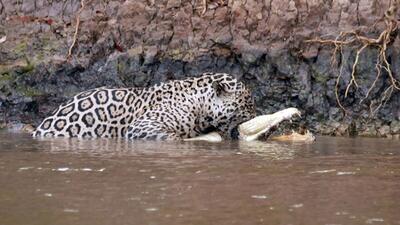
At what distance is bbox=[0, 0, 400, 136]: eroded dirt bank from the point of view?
8.79m

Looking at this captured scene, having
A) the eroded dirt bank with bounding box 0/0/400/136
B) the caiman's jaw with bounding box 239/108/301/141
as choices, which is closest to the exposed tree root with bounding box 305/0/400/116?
the eroded dirt bank with bounding box 0/0/400/136

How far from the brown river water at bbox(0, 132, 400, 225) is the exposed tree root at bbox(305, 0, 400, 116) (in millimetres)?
2725

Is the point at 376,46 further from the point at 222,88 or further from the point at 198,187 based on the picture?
the point at 198,187

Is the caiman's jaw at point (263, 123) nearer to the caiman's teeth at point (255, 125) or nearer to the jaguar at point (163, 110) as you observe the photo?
the caiman's teeth at point (255, 125)

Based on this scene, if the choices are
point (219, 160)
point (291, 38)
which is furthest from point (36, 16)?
point (219, 160)

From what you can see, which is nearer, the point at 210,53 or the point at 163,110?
the point at 163,110

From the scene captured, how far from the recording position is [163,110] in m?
8.35

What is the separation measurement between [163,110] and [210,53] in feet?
4.06

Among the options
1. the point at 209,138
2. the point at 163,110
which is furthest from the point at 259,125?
the point at 163,110

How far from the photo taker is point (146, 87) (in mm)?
9109

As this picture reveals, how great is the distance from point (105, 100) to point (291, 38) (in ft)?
6.78

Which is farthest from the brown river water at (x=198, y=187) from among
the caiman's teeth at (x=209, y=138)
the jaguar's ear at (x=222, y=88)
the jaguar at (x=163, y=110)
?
the jaguar's ear at (x=222, y=88)

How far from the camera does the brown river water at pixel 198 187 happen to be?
10.5 feet

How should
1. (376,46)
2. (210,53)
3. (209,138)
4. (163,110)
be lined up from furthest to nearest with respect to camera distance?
1. (210,53)
2. (376,46)
3. (163,110)
4. (209,138)
